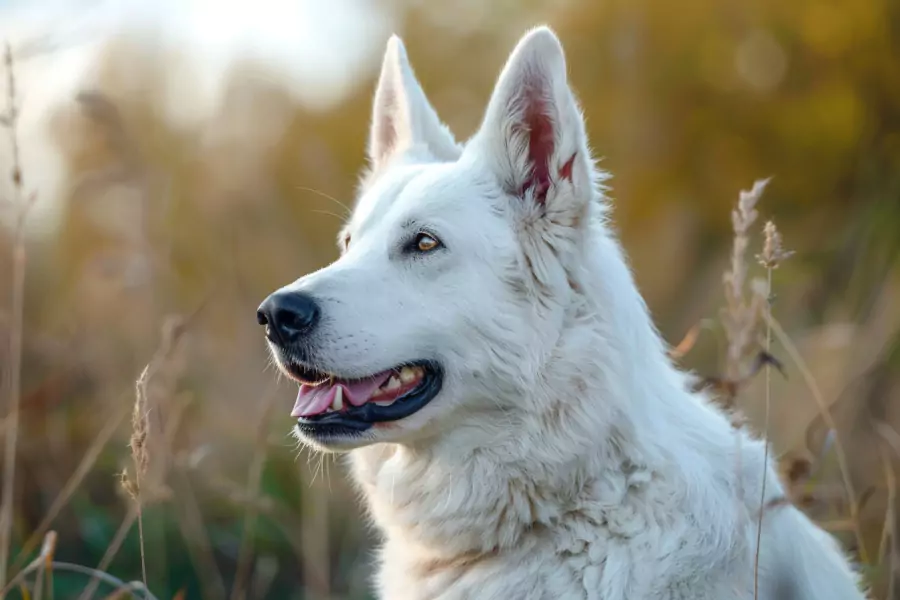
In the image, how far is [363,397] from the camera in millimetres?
2979

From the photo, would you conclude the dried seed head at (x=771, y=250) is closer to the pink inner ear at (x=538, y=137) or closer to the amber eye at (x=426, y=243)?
the pink inner ear at (x=538, y=137)

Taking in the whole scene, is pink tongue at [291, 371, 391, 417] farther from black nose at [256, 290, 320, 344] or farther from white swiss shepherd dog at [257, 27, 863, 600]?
black nose at [256, 290, 320, 344]

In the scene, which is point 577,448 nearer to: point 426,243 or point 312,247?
point 426,243

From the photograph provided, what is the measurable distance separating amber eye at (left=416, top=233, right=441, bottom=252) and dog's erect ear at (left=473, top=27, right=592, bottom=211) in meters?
0.32

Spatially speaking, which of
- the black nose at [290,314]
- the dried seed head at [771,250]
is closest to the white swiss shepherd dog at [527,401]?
the black nose at [290,314]

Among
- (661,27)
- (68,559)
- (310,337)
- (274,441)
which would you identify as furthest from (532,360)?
(661,27)

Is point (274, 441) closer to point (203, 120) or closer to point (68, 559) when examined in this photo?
point (68, 559)

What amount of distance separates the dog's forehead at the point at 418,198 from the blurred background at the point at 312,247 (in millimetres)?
457

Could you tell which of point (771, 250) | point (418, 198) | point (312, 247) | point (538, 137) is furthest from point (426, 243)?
point (312, 247)

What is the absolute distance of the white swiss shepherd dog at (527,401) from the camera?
2812 millimetres

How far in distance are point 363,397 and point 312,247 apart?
547cm

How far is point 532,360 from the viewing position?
2.96 meters

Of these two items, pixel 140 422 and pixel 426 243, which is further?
pixel 426 243

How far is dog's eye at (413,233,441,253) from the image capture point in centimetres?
310
